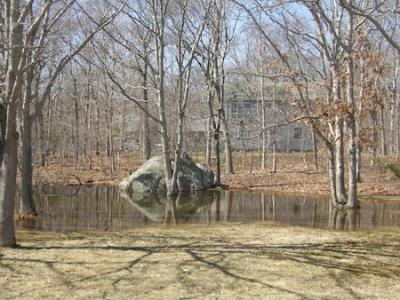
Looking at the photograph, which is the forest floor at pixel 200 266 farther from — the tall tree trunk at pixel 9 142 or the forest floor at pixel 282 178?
the forest floor at pixel 282 178

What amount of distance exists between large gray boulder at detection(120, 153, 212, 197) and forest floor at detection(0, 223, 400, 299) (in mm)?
11070

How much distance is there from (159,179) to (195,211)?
6.51 meters

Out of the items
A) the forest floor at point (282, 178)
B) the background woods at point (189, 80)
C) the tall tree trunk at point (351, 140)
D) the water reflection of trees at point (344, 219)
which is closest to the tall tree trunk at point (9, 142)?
the background woods at point (189, 80)

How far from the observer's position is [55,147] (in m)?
41.4

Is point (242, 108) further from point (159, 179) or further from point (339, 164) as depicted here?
point (339, 164)

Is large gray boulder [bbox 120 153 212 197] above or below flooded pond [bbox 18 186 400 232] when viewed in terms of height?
above

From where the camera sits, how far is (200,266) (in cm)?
706

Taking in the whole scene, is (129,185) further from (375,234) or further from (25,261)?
(25,261)

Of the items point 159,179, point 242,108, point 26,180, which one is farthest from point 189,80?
point 242,108

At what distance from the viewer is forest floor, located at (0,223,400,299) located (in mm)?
5918

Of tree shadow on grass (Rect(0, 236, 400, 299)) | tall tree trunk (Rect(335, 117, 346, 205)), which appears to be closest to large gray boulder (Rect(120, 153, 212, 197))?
tall tree trunk (Rect(335, 117, 346, 205))

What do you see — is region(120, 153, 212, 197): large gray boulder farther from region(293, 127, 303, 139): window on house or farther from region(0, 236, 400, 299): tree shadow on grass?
region(293, 127, 303, 139): window on house

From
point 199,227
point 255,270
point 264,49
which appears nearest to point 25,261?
point 255,270

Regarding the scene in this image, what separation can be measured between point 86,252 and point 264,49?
993 inches
